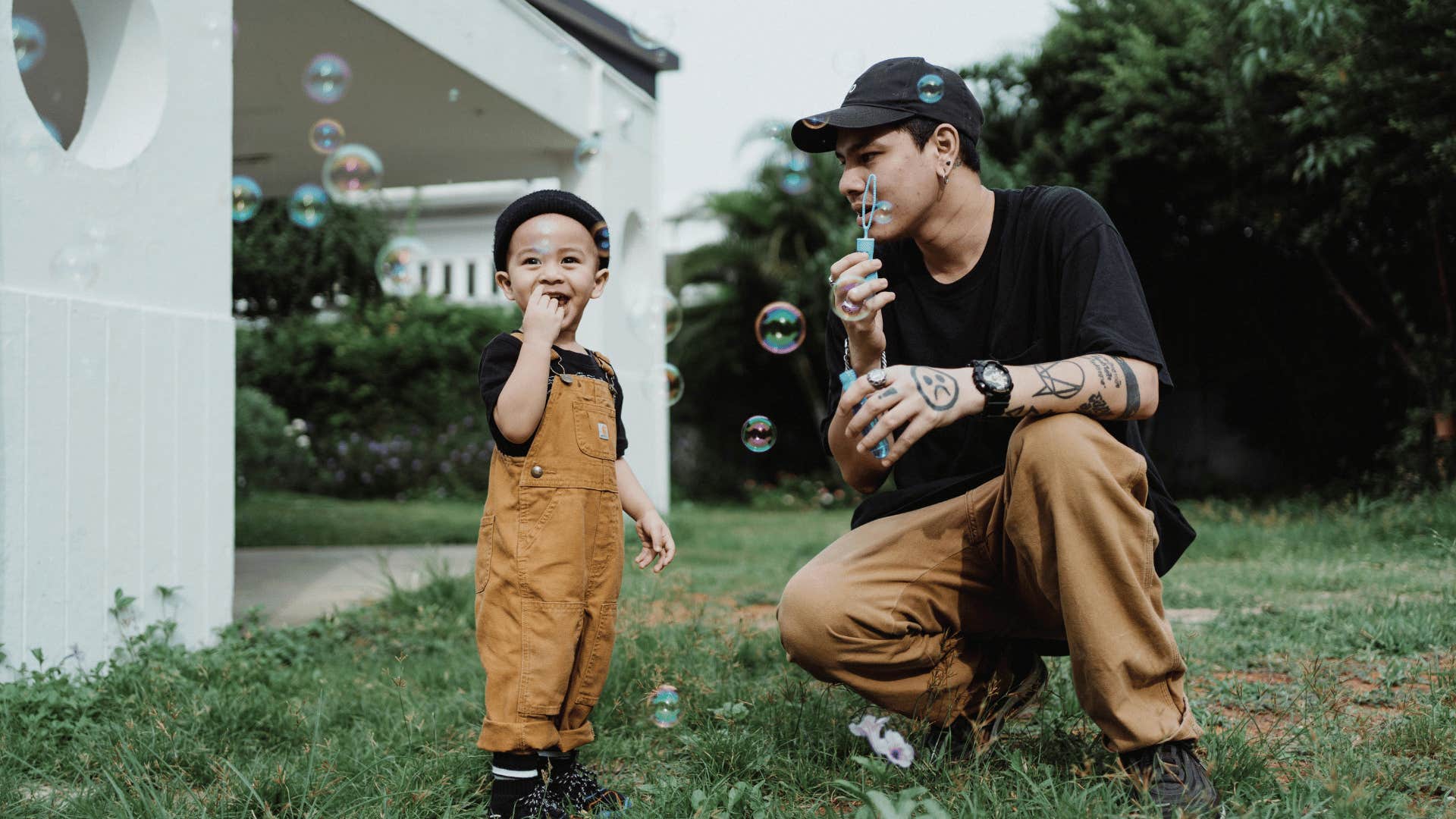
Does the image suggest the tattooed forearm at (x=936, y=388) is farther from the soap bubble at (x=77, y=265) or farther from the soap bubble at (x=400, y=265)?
the soap bubble at (x=400, y=265)

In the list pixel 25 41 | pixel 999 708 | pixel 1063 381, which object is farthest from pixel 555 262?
pixel 25 41

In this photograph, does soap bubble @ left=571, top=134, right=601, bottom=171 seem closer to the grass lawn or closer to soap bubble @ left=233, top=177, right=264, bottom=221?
soap bubble @ left=233, top=177, right=264, bottom=221

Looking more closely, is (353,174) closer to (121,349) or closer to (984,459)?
(121,349)

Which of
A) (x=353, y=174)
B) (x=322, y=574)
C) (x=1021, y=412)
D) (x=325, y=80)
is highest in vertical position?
(x=325, y=80)

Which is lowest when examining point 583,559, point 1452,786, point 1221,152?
point 1452,786

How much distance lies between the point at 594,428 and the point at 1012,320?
87 centimetres

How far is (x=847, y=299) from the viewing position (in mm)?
2000

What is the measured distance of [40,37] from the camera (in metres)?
3.15

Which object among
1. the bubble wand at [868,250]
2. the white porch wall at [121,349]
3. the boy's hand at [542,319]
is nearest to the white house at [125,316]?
the white porch wall at [121,349]

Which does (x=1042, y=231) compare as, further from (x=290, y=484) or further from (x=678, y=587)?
(x=290, y=484)

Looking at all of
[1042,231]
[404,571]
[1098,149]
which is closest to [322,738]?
[1042,231]

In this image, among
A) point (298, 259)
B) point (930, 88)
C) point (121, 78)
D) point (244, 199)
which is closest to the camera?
point (930, 88)

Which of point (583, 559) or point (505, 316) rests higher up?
point (505, 316)

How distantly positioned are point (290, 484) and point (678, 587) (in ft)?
32.5
